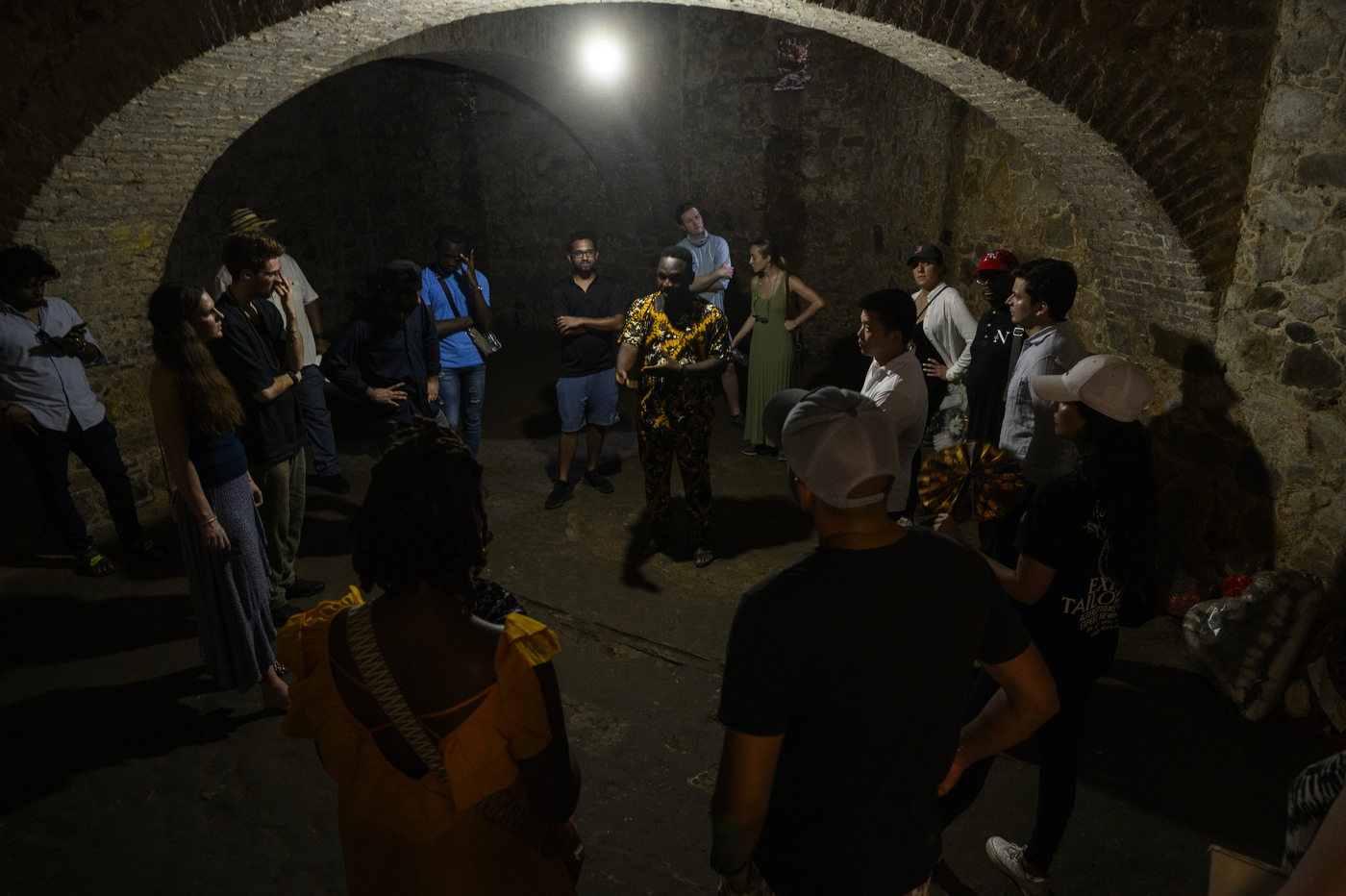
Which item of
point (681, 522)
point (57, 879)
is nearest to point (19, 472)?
point (57, 879)

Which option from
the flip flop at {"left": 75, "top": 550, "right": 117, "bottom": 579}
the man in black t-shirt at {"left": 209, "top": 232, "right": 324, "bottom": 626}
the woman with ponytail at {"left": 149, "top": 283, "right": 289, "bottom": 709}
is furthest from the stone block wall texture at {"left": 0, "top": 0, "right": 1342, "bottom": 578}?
the woman with ponytail at {"left": 149, "top": 283, "right": 289, "bottom": 709}

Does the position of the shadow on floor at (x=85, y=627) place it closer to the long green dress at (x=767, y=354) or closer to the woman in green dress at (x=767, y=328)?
the woman in green dress at (x=767, y=328)

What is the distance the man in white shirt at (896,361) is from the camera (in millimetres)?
3500

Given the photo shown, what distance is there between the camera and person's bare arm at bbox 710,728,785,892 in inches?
57.7

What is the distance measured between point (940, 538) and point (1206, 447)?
3457mm

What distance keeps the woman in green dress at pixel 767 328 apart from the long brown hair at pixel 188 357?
383 cm

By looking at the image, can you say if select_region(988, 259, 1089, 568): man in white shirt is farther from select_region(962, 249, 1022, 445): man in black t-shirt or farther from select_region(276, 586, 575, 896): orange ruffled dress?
select_region(276, 586, 575, 896): orange ruffled dress

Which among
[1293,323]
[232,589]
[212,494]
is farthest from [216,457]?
[1293,323]

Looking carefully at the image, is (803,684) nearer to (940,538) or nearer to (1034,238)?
(940,538)

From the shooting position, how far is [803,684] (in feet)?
4.78

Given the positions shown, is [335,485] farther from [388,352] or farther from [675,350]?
[675,350]

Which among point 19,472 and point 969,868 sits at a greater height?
point 19,472

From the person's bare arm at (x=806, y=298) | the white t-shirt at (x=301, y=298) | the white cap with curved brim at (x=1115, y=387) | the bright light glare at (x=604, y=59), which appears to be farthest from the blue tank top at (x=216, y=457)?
the bright light glare at (x=604, y=59)

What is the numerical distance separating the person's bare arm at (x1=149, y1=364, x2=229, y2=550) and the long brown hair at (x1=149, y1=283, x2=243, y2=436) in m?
0.03
